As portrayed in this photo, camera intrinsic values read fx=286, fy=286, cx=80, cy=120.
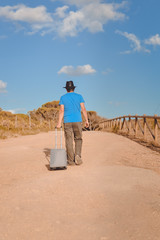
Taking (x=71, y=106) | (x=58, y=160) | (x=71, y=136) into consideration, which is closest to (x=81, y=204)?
(x=58, y=160)

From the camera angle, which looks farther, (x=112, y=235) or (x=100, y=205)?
(x=100, y=205)

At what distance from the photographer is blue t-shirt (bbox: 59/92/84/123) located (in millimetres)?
6980

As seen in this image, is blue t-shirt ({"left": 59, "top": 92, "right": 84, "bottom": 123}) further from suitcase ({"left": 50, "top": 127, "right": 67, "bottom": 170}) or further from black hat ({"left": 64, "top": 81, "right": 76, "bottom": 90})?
suitcase ({"left": 50, "top": 127, "right": 67, "bottom": 170})

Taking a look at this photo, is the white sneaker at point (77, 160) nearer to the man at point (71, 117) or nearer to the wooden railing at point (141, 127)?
the man at point (71, 117)

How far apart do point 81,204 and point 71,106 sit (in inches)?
139

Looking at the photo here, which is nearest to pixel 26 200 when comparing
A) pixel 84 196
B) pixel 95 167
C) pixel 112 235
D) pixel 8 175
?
pixel 84 196

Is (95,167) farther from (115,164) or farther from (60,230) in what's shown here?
(60,230)

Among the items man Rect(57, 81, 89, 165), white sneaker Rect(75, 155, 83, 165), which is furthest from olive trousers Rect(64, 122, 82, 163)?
white sneaker Rect(75, 155, 83, 165)

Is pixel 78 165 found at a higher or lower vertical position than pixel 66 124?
lower

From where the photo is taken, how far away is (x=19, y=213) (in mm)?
3469

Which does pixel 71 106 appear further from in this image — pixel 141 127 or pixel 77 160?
pixel 141 127

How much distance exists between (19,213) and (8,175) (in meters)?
2.69

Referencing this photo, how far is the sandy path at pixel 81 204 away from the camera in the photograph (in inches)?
114

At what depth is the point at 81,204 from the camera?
377 centimetres
